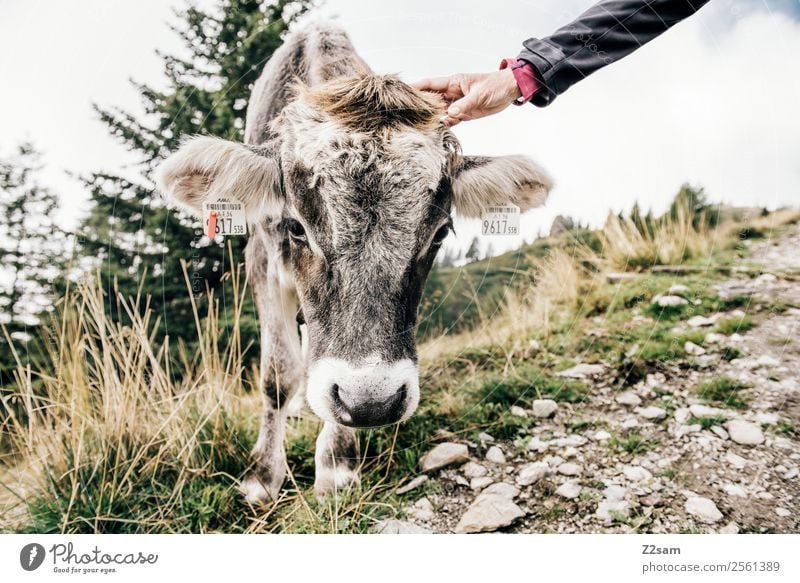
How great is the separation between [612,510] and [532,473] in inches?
14.0

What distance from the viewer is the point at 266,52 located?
2.74 meters

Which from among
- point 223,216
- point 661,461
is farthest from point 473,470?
point 223,216

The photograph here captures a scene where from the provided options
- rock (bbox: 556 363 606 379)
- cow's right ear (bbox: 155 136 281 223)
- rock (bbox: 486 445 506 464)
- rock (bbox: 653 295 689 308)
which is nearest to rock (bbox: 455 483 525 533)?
rock (bbox: 486 445 506 464)

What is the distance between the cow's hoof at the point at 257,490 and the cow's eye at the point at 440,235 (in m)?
1.28

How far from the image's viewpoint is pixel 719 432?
2.56 meters

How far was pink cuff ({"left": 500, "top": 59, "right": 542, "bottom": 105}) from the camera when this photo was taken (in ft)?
7.38

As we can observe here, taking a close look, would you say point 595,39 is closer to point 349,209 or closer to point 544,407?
point 349,209

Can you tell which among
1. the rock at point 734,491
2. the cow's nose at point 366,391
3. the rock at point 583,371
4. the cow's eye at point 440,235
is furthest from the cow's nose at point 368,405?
the rock at point 734,491

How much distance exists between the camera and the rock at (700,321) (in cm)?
285

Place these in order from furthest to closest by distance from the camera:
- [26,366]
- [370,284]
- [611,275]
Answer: [611,275] → [26,366] → [370,284]
